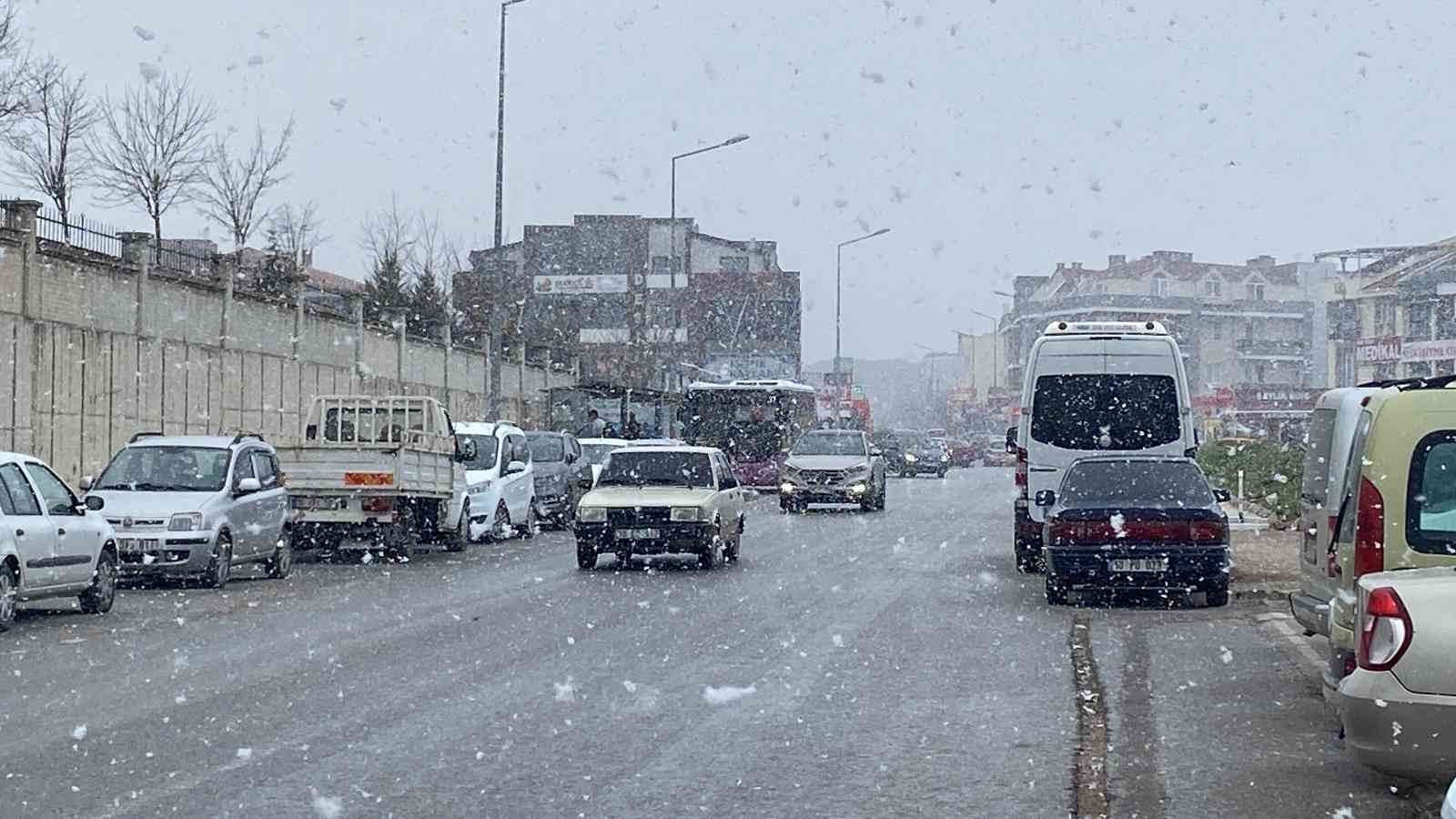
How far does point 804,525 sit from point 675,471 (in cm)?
1131

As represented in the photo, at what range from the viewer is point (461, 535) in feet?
94.3

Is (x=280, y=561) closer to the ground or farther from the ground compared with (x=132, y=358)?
closer to the ground

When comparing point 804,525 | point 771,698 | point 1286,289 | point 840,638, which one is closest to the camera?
point 771,698

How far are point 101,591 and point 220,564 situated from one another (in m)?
3.26

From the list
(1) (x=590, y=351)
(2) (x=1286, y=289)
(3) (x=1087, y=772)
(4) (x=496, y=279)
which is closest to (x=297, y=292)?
(4) (x=496, y=279)

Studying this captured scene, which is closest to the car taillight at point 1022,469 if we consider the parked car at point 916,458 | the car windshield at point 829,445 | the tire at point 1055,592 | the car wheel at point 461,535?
the tire at point 1055,592

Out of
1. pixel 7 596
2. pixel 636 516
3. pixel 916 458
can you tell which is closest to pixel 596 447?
pixel 636 516

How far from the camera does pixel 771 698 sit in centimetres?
1214

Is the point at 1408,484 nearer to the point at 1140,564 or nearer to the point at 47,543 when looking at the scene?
the point at 1140,564

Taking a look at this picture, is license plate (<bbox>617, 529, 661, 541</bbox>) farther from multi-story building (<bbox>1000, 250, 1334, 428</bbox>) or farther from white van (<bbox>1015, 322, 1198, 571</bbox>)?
multi-story building (<bbox>1000, 250, 1334, 428</bbox>)

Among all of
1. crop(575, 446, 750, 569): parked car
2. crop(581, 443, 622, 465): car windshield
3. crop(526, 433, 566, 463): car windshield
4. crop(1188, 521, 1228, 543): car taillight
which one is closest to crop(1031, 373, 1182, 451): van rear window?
crop(575, 446, 750, 569): parked car

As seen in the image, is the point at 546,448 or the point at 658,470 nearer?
the point at 658,470

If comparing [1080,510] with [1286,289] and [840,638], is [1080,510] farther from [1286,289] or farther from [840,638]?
[1286,289]

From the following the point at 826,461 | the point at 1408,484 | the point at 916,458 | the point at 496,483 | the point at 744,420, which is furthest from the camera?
the point at 916,458
